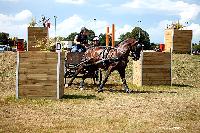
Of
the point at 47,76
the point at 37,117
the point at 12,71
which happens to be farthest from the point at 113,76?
the point at 37,117

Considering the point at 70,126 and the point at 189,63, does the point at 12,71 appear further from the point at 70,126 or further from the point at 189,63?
the point at 70,126

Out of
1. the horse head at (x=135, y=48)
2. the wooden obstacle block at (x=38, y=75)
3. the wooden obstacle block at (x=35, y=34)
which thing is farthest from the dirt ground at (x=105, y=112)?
the wooden obstacle block at (x=35, y=34)

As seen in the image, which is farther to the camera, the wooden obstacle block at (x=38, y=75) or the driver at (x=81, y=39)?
Result: the driver at (x=81, y=39)

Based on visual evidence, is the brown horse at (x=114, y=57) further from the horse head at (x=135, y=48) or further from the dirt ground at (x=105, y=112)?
the dirt ground at (x=105, y=112)

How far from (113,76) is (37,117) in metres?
12.9

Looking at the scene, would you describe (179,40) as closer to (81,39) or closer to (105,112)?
(81,39)

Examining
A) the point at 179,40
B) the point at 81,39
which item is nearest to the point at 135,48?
the point at 81,39

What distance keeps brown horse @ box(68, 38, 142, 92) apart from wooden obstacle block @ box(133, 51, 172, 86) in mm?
2523

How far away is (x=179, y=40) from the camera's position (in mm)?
27828

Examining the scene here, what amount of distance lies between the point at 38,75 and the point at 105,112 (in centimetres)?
341

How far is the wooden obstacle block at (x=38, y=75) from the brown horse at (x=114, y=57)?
291 cm

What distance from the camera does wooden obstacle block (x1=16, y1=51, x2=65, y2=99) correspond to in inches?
540

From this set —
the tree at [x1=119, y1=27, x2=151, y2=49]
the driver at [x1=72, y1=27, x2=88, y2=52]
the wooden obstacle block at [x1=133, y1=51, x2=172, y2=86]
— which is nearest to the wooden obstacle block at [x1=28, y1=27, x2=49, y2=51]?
the tree at [x1=119, y1=27, x2=151, y2=49]

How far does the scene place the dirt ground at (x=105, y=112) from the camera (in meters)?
9.37
